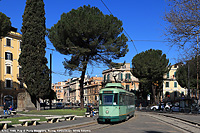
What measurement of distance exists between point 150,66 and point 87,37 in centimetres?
3041

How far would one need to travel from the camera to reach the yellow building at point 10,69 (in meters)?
52.7

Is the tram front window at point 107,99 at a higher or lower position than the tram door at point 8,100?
higher

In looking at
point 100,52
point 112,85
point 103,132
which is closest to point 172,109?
point 100,52

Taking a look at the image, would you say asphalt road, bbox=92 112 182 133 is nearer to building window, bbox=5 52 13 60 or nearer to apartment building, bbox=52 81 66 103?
building window, bbox=5 52 13 60

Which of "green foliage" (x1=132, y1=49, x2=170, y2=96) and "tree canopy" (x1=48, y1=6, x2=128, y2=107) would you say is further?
"green foliage" (x1=132, y1=49, x2=170, y2=96)

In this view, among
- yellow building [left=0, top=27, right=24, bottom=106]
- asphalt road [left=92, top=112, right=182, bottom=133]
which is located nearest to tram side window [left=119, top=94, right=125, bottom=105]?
asphalt road [left=92, top=112, right=182, bottom=133]

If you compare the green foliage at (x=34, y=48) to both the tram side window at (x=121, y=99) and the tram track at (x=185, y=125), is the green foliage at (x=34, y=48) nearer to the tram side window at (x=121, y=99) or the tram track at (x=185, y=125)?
the tram side window at (x=121, y=99)

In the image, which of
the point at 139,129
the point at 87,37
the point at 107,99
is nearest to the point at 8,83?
the point at 87,37

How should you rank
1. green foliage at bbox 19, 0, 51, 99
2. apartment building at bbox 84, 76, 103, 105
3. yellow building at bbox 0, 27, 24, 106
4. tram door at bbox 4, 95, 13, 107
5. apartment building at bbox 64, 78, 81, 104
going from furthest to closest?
apartment building at bbox 64, 78, 81, 104
apartment building at bbox 84, 76, 103, 105
yellow building at bbox 0, 27, 24, 106
tram door at bbox 4, 95, 13, 107
green foliage at bbox 19, 0, 51, 99

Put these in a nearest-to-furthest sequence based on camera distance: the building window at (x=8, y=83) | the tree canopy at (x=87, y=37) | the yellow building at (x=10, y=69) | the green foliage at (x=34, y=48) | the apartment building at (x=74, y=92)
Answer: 1. the tree canopy at (x=87, y=37)
2. the green foliage at (x=34, y=48)
3. the yellow building at (x=10, y=69)
4. the building window at (x=8, y=83)
5. the apartment building at (x=74, y=92)

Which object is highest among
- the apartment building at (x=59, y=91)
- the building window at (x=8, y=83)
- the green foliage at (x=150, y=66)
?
the green foliage at (x=150, y=66)

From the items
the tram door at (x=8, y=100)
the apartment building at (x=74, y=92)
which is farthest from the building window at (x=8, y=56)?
the apartment building at (x=74, y=92)

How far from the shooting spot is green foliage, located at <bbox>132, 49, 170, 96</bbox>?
6047 centimetres

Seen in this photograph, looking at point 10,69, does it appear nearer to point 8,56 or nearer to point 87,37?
point 8,56
